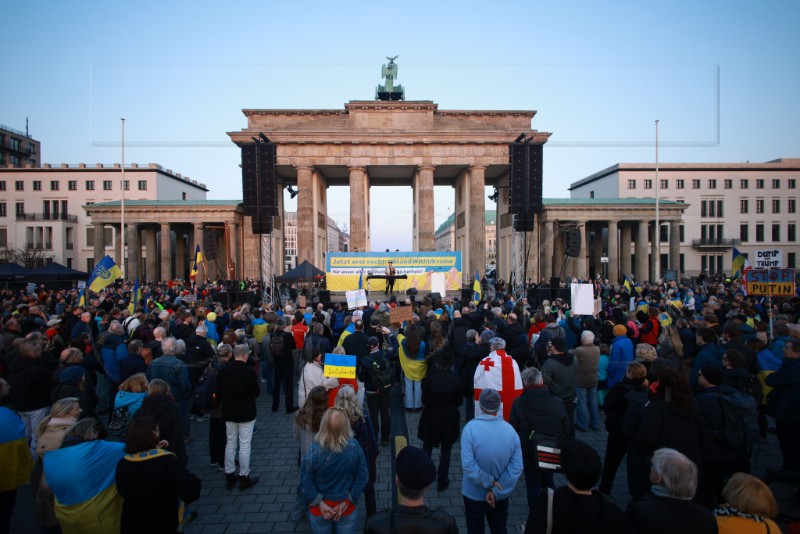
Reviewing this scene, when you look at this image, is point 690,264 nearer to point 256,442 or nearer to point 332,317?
point 332,317

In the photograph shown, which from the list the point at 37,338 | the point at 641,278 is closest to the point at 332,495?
the point at 37,338

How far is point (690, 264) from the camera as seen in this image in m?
58.8

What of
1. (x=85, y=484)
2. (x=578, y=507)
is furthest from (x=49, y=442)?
(x=578, y=507)

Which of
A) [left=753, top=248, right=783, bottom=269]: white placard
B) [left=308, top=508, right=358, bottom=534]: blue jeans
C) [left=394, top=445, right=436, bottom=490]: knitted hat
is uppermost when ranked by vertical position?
[left=753, top=248, right=783, bottom=269]: white placard

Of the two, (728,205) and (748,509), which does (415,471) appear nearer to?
(748,509)

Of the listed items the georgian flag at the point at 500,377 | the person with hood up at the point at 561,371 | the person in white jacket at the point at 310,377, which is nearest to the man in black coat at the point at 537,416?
the georgian flag at the point at 500,377

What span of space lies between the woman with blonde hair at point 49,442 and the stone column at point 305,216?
1354 inches

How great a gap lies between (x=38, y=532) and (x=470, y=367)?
5857 mm

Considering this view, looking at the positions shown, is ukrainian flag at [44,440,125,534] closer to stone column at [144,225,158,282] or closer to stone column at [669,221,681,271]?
stone column at [144,225,158,282]

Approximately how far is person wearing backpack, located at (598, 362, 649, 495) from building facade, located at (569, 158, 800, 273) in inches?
2365

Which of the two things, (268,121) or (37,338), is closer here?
(37,338)

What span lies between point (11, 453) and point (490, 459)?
15.1 feet

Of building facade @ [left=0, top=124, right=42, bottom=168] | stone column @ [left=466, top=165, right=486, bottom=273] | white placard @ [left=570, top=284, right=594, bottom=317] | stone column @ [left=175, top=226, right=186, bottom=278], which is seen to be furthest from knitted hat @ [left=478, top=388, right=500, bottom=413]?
building facade @ [left=0, top=124, right=42, bottom=168]

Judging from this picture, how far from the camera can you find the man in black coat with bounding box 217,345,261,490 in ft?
19.0
